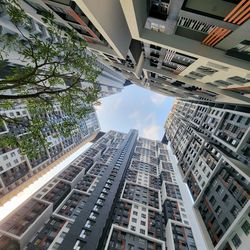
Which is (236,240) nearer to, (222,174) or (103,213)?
(222,174)

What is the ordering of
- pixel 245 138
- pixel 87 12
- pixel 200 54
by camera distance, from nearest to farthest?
pixel 87 12
pixel 200 54
pixel 245 138

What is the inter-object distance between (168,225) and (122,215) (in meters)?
13.5

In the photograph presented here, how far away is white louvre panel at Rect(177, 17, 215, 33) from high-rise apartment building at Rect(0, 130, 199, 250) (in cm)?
4531

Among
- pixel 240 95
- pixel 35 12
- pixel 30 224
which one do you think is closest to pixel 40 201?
pixel 30 224

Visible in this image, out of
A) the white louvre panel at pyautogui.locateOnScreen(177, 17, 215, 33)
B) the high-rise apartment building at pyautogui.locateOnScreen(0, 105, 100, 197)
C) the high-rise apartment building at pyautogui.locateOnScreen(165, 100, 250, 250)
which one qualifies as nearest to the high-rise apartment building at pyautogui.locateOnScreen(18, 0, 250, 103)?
the white louvre panel at pyautogui.locateOnScreen(177, 17, 215, 33)

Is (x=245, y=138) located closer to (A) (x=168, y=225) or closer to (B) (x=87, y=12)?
(B) (x=87, y=12)

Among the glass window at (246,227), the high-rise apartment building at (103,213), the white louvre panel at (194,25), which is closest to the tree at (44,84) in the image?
the white louvre panel at (194,25)

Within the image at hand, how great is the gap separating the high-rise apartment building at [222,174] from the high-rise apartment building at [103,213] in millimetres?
20281

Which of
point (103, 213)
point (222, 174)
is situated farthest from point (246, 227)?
point (103, 213)

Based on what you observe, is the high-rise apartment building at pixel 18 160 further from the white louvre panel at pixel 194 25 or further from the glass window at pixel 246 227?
the glass window at pixel 246 227

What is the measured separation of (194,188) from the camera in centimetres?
4200

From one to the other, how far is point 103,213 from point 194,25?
172 feet

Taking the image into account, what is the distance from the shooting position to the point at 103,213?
54719mm

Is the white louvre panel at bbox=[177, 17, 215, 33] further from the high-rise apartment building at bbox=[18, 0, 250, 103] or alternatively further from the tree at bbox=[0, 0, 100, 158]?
the tree at bbox=[0, 0, 100, 158]
